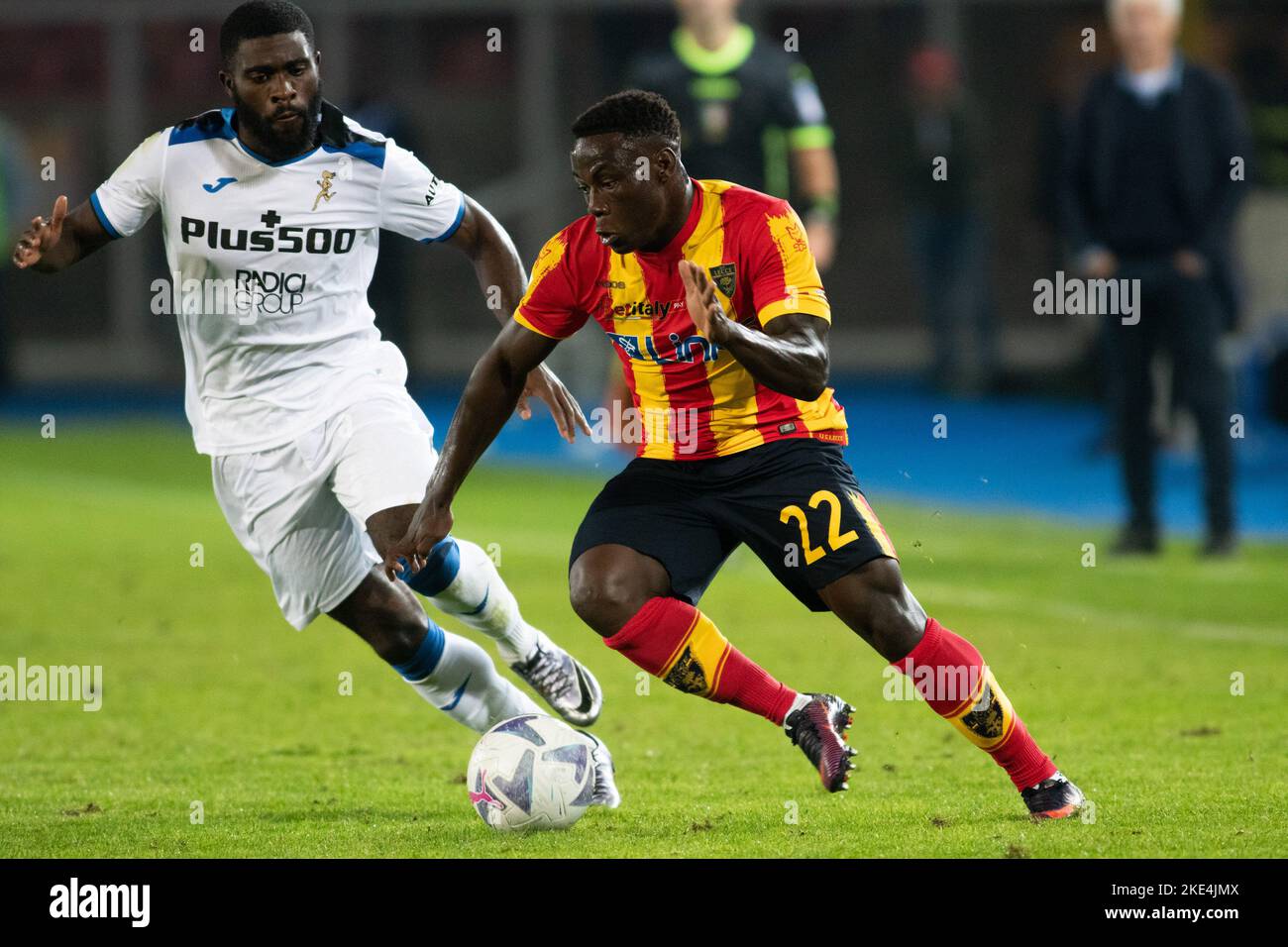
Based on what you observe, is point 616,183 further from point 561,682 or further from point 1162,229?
point 1162,229

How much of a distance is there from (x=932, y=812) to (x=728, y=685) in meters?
0.66

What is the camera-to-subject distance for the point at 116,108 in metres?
22.9

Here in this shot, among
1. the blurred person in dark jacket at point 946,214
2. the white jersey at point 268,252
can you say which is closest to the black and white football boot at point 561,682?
the white jersey at point 268,252

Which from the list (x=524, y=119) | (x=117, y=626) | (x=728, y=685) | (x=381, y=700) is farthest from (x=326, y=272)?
(x=524, y=119)

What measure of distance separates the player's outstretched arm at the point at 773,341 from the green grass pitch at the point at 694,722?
1.16 meters

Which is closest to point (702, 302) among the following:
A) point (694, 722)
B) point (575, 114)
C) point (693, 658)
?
point (693, 658)

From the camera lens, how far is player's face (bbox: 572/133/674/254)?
5.04 meters

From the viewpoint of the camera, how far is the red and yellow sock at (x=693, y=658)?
5207 mm

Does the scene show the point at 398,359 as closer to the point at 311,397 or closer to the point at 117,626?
the point at 311,397

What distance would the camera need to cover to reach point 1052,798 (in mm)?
5188

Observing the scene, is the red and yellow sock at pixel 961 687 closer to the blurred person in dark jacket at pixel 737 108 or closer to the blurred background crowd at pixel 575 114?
the blurred person in dark jacket at pixel 737 108

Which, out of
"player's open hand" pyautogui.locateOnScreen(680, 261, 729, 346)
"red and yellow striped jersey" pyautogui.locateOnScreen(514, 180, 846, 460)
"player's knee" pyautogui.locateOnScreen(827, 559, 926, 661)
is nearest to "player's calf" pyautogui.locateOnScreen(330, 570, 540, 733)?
"red and yellow striped jersey" pyautogui.locateOnScreen(514, 180, 846, 460)

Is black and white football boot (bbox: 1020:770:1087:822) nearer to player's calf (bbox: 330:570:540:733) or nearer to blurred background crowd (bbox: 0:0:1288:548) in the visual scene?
player's calf (bbox: 330:570:540:733)

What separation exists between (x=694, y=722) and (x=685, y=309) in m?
2.27
